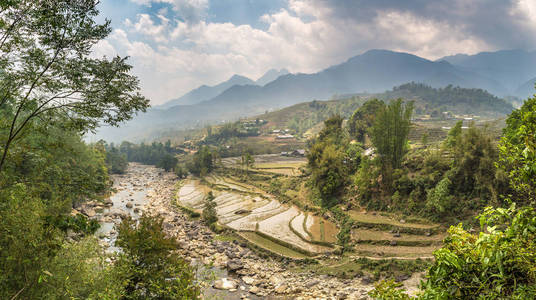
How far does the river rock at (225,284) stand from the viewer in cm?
Answer: 1808

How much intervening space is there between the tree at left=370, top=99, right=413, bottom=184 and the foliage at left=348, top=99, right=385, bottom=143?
14749 millimetres

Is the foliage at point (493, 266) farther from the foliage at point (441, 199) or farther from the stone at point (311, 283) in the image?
the foliage at point (441, 199)

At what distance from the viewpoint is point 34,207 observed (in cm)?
902

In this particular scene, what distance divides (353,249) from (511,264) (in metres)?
20.2

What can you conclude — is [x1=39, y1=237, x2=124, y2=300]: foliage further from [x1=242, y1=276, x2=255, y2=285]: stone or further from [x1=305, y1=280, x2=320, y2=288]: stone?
[x1=305, y1=280, x2=320, y2=288]: stone

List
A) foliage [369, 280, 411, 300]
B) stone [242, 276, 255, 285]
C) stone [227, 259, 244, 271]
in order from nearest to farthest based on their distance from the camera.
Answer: foliage [369, 280, 411, 300] < stone [242, 276, 255, 285] < stone [227, 259, 244, 271]

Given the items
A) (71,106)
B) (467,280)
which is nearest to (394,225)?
(467,280)

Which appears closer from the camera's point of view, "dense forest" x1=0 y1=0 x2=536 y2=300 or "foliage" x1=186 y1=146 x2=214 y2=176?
"dense forest" x1=0 y1=0 x2=536 y2=300

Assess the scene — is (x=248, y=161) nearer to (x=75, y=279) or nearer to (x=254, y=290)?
(x=254, y=290)

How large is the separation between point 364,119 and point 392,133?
23409mm

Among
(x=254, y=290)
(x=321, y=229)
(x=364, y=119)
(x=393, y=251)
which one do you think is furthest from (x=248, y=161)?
(x=393, y=251)

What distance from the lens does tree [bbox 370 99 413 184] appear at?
2606cm

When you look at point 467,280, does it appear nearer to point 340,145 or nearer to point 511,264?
point 511,264

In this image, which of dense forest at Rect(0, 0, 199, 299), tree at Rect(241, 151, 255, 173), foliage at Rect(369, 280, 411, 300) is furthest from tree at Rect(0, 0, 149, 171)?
tree at Rect(241, 151, 255, 173)
